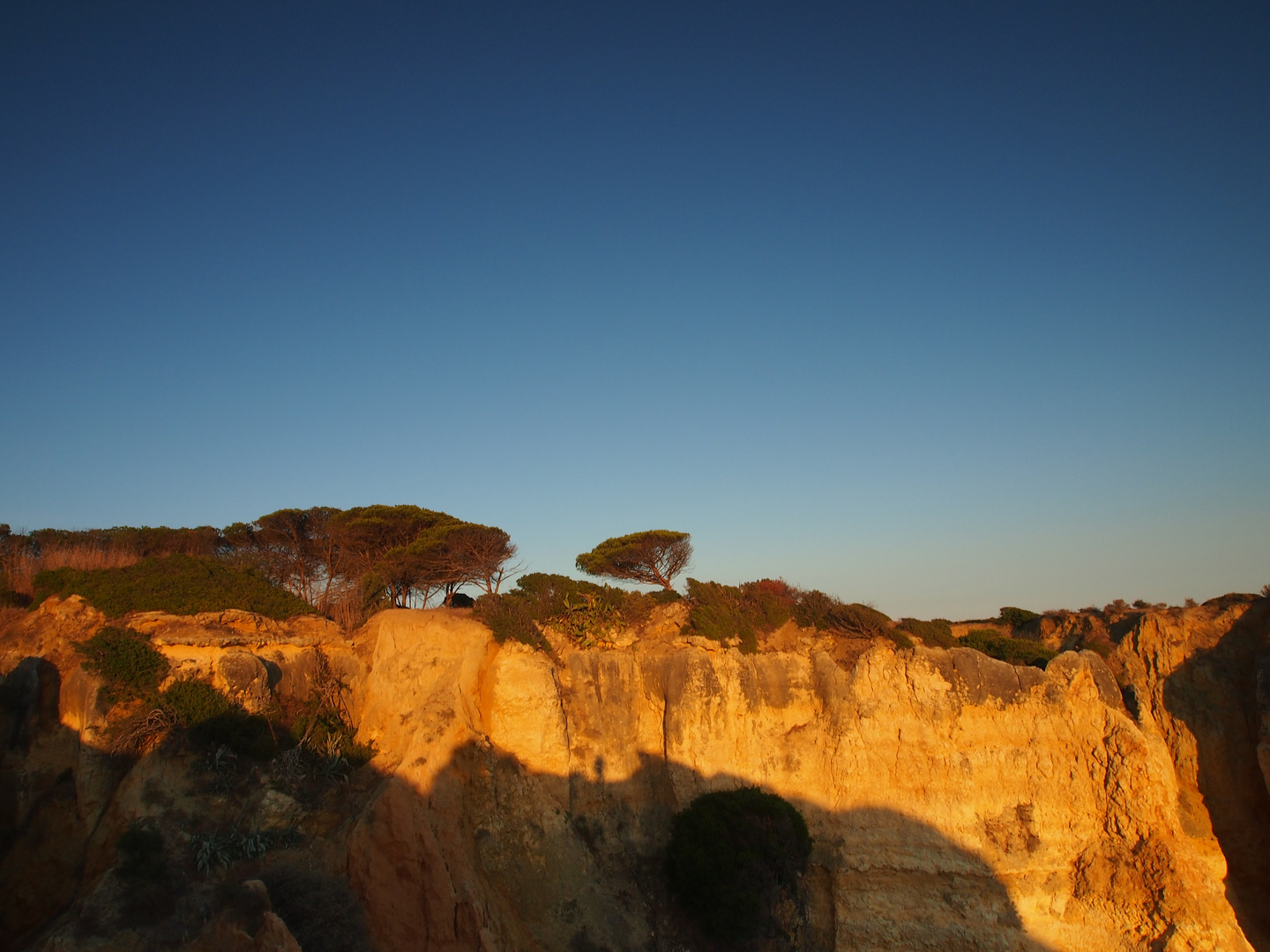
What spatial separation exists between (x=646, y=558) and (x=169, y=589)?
16537 mm

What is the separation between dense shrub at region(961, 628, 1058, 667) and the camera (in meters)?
22.2

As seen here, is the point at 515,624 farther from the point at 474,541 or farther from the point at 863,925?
the point at 863,925

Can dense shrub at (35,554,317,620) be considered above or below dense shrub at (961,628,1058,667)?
above

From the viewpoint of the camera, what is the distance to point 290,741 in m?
16.5

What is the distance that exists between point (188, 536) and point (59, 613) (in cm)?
1207

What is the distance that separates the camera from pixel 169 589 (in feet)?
59.9

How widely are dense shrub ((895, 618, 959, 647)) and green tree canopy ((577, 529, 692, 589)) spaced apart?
370 inches

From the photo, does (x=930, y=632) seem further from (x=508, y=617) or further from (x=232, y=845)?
(x=232, y=845)

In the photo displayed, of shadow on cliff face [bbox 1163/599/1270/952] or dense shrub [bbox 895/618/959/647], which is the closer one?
shadow on cliff face [bbox 1163/599/1270/952]

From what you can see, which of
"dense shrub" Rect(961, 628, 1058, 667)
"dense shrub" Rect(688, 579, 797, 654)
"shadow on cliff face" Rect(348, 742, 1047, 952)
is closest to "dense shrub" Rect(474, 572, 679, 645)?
"dense shrub" Rect(688, 579, 797, 654)

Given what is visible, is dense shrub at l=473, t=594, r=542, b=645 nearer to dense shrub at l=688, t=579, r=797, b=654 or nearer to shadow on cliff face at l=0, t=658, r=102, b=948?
dense shrub at l=688, t=579, r=797, b=654

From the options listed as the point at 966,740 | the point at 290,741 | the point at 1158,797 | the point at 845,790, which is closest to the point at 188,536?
the point at 290,741

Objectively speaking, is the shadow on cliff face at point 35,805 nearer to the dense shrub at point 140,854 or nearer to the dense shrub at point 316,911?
the dense shrub at point 140,854

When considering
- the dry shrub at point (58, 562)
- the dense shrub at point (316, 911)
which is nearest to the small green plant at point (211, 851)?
the dense shrub at point (316, 911)
